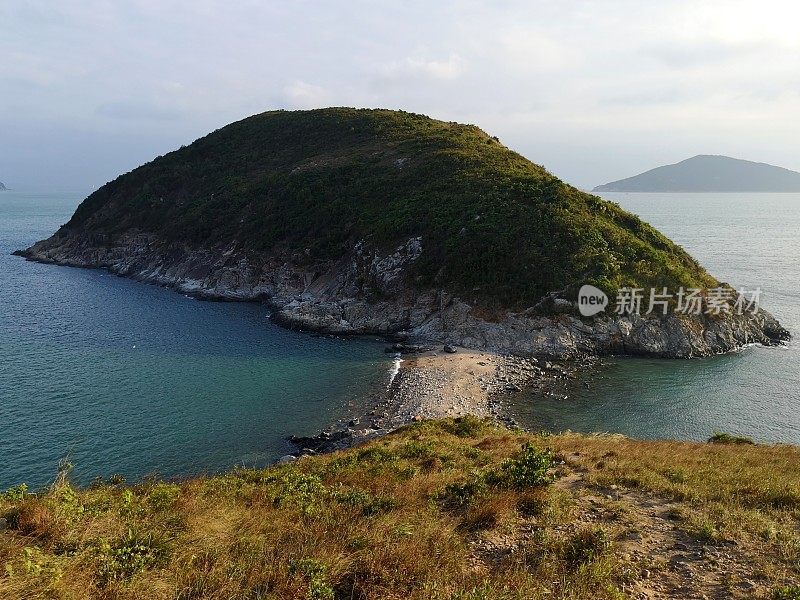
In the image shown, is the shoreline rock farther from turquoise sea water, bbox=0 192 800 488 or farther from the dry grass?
the dry grass

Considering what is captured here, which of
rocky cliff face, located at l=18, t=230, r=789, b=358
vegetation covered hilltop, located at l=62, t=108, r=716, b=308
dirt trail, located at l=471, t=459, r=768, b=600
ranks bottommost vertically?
dirt trail, located at l=471, t=459, r=768, b=600

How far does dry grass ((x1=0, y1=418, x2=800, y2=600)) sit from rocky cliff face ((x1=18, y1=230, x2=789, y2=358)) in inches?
1206

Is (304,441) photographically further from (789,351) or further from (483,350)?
(789,351)

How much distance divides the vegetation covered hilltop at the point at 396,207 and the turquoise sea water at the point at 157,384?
16192 millimetres

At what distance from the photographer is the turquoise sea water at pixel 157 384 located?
89.8ft

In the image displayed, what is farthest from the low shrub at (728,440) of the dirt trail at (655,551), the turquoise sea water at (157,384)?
the turquoise sea water at (157,384)

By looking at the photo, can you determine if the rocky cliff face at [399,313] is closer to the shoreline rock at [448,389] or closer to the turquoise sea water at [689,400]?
the turquoise sea water at [689,400]

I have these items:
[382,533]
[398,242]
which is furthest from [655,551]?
[398,242]

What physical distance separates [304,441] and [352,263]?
116 feet

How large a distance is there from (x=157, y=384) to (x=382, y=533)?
33.7 m

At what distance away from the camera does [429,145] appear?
83.1 metres

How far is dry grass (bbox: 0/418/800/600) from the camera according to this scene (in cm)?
773

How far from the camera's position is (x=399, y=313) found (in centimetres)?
5403

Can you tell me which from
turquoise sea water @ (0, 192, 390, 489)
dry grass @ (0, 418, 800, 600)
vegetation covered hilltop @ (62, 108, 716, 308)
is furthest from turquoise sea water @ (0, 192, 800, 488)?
dry grass @ (0, 418, 800, 600)
